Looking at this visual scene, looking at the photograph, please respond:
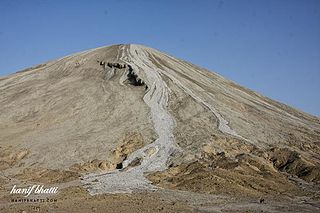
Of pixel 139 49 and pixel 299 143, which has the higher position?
pixel 139 49

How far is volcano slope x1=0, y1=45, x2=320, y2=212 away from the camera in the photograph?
3138 cm

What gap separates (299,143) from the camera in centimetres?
4891

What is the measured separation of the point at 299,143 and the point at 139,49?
136 ft

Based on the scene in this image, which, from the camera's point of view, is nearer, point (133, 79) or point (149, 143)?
point (149, 143)

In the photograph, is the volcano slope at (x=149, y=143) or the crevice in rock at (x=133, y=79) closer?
the volcano slope at (x=149, y=143)

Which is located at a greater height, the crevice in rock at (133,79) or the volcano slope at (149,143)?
the crevice in rock at (133,79)

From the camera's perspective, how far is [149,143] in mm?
44719

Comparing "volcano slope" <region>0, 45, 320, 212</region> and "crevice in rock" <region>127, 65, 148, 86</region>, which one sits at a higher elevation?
"crevice in rock" <region>127, 65, 148, 86</region>

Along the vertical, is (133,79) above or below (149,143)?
above

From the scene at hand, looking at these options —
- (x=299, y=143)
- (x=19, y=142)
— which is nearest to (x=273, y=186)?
(x=299, y=143)

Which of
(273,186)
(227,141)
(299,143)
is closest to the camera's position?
(273,186)

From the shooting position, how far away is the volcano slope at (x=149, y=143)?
31.4 m

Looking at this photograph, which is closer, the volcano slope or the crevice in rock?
the volcano slope

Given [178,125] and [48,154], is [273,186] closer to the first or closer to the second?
[178,125]
